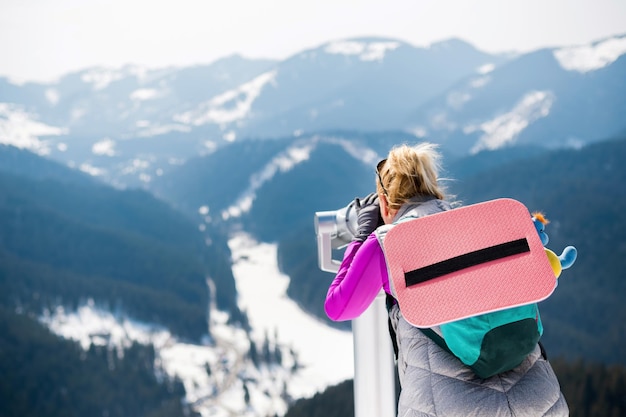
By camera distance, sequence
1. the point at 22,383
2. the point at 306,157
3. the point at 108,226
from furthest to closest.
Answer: the point at 306,157
the point at 108,226
the point at 22,383

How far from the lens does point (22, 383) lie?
5441 cm

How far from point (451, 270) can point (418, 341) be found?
0.22 meters

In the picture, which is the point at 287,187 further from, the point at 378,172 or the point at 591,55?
the point at 378,172

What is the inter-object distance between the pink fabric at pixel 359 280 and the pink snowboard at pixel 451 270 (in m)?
0.13

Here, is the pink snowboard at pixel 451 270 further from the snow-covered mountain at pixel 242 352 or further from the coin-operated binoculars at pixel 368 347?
the snow-covered mountain at pixel 242 352

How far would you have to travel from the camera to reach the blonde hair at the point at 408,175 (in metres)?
1.61

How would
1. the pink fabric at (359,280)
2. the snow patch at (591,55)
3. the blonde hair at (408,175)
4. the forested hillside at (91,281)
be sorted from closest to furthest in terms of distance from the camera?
the pink fabric at (359,280)
the blonde hair at (408,175)
the forested hillside at (91,281)
the snow patch at (591,55)

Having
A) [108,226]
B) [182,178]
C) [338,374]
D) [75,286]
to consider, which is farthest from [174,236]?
[182,178]

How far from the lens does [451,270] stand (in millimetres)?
1373

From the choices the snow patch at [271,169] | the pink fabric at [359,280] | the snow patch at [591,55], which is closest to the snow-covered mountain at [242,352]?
the pink fabric at [359,280]

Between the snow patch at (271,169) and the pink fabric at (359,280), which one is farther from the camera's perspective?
the snow patch at (271,169)

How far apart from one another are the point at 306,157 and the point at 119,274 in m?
69.0

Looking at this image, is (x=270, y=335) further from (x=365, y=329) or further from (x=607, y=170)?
(x=365, y=329)

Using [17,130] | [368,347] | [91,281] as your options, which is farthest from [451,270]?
[17,130]
